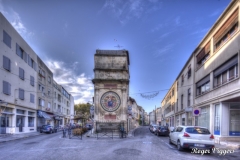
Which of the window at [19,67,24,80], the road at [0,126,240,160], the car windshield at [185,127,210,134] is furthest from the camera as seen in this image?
the window at [19,67,24,80]

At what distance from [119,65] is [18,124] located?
16.5m

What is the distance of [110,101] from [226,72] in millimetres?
14934


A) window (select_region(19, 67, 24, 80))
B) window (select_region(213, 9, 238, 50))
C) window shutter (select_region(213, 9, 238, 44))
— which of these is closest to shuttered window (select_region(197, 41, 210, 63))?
window (select_region(213, 9, 238, 50))

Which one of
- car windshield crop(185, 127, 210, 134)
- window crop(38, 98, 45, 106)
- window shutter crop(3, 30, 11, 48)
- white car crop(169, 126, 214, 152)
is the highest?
window shutter crop(3, 30, 11, 48)

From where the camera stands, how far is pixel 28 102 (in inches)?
1277

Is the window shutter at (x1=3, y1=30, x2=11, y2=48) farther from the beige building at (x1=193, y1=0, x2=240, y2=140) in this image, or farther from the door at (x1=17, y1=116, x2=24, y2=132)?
the beige building at (x1=193, y1=0, x2=240, y2=140)

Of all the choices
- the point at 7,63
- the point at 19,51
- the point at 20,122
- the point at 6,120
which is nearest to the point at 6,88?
the point at 7,63

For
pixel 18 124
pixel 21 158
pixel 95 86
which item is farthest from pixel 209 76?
pixel 18 124

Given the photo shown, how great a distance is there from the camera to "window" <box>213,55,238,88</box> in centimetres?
1552

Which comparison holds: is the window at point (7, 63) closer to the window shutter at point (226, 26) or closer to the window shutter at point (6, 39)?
the window shutter at point (6, 39)

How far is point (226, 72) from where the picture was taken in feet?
56.5

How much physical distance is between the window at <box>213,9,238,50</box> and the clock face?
13.7 metres

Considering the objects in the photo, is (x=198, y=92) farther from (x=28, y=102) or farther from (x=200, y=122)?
(x=28, y=102)

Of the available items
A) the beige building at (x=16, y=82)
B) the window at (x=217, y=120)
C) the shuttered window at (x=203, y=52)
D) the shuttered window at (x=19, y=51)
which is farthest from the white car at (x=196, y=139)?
the shuttered window at (x=19, y=51)
